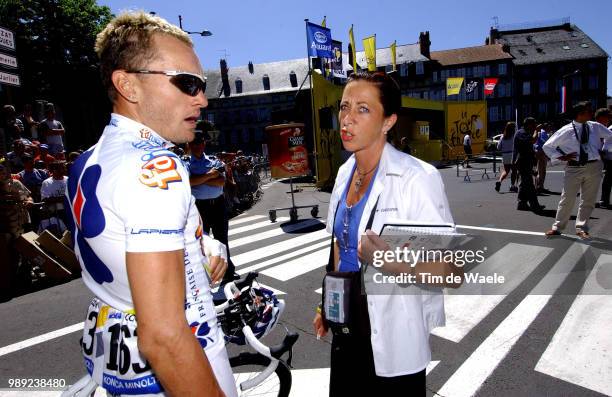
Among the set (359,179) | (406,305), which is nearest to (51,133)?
(359,179)

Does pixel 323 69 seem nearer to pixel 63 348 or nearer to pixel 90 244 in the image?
pixel 63 348

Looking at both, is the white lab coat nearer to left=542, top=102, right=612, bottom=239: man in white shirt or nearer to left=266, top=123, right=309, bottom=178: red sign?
left=542, top=102, right=612, bottom=239: man in white shirt

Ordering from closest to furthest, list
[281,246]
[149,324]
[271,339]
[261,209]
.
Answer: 1. [149,324]
2. [271,339]
3. [281,246]
4. [261,209]

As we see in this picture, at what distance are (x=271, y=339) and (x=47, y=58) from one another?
3921 cm

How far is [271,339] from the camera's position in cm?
381

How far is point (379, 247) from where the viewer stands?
1.68 m

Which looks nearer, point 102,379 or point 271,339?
point 102,379

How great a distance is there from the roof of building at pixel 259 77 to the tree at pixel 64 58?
3222 centimetres

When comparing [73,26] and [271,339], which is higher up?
[73,26]

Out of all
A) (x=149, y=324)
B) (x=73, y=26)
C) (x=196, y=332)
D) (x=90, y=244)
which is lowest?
(x=196, y=332)

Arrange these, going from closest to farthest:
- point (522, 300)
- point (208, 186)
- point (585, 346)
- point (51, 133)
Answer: point (585, 346), point (522, 300), point (208, 186), point (51, 133)

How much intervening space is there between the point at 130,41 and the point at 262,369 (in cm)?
239

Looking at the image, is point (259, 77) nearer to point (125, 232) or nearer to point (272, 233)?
point (272, 233)

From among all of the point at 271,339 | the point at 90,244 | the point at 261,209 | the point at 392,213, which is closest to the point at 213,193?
the point at 271,339
